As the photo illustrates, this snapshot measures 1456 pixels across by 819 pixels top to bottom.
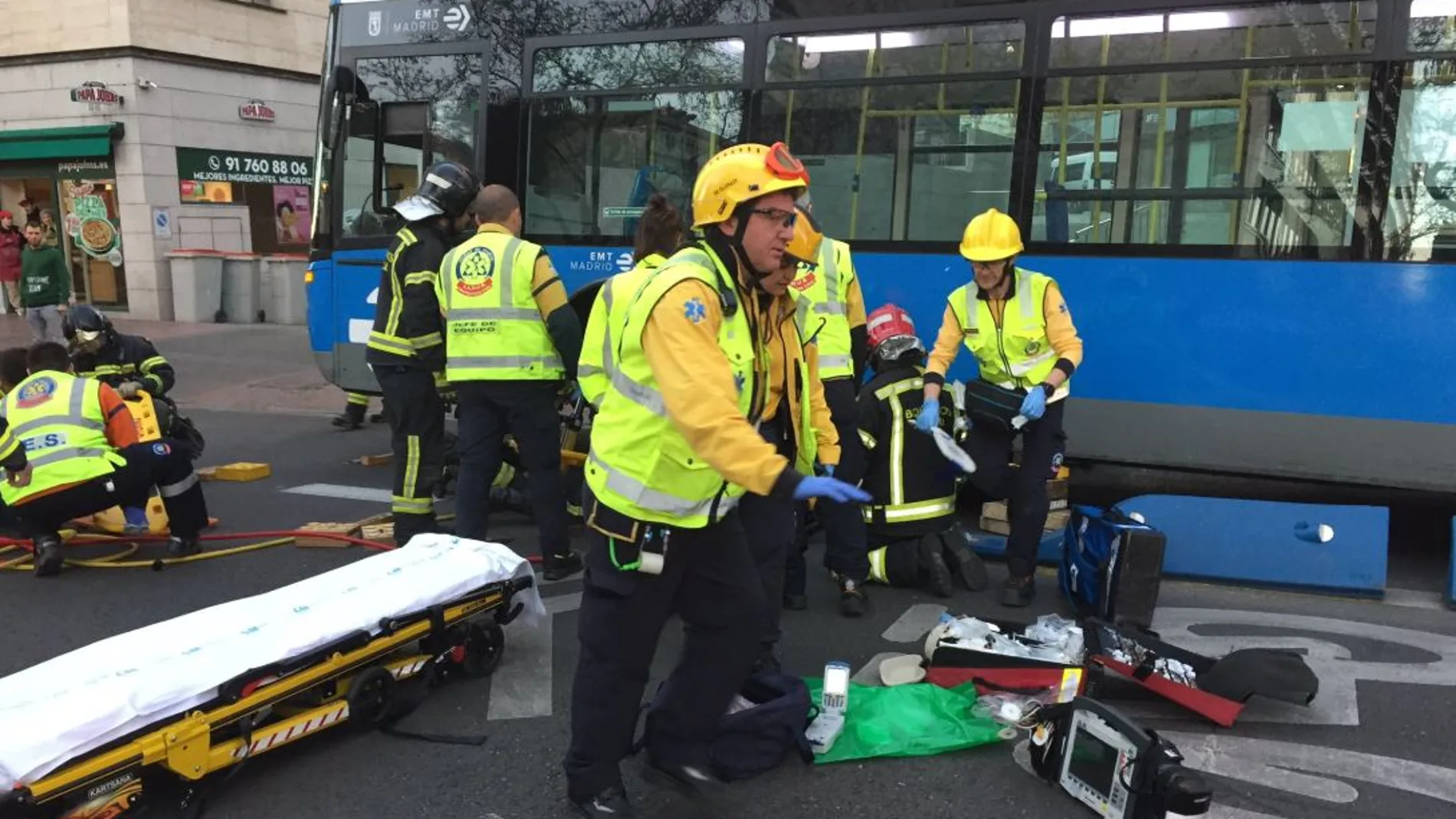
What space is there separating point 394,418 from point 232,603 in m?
1.88

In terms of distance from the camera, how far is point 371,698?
350cm

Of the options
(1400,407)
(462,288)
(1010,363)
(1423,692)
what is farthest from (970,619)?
(1400,407)

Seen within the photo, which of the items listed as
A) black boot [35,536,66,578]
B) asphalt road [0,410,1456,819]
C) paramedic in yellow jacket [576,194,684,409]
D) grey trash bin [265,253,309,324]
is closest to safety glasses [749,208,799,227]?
paramedic in yellow jacket [576,194,684,409]

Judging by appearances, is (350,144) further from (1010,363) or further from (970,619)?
(970,619)

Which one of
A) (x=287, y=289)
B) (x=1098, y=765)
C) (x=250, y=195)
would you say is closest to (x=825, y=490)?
(x=1098, y=765)

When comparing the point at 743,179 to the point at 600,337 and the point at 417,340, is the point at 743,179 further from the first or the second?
the point at 417,340

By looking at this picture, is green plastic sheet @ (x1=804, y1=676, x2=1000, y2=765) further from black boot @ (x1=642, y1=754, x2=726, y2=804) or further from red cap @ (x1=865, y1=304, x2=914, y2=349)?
red cap @ (x1=865, y1=304, x2=914, y2=349)

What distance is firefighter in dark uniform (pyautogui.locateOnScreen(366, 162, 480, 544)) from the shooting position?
5211 millimetres

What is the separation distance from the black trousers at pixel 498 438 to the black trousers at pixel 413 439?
0.43 metres

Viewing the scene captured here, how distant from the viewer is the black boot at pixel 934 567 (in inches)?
201

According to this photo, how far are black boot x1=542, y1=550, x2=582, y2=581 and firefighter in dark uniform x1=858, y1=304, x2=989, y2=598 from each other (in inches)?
60.2

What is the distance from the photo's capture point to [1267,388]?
18.6ft

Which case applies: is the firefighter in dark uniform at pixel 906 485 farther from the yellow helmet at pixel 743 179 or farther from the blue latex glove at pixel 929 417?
the yellow helmet at pixel 743 179

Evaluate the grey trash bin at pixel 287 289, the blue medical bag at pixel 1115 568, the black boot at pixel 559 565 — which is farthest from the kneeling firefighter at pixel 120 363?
the grey trash bin at pixel 287 289
